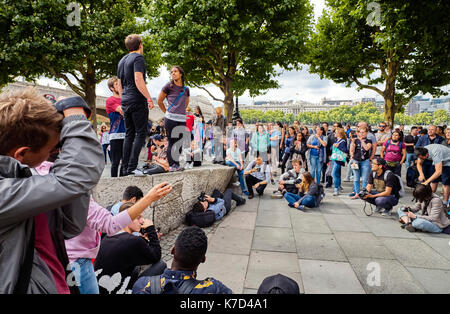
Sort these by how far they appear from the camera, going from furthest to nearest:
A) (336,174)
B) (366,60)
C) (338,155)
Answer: (366,60)
(336,174)
(338,155)

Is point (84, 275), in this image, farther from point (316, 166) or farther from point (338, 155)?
point (316, 166)

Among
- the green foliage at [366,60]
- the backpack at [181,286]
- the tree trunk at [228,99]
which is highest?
the green foliage at [366,60]

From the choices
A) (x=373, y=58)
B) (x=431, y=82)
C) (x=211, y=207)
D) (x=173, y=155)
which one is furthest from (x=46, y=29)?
(x=431, y=82)

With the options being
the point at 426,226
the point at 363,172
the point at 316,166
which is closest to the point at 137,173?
the point at 426,226

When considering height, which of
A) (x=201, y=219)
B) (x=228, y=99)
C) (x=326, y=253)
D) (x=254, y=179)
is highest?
(x=228, y=99)

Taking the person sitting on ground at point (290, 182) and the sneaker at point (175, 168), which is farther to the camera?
the person sitting on ground at point (290, 182)

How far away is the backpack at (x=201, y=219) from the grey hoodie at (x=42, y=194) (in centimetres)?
397

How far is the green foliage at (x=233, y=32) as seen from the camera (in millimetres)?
11969

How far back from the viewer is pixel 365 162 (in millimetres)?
7086

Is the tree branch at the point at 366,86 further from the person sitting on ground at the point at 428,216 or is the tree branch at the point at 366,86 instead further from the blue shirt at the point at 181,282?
the blue shirt at the point at 181,282

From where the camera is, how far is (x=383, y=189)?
6.13 m

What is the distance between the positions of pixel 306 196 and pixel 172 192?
3317 millimetres

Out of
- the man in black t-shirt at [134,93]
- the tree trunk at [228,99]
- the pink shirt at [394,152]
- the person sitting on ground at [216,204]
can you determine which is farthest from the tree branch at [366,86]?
the man in black t-shirt at [134,93]

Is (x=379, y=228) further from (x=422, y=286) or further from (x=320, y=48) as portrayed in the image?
(x=320, y=48)
